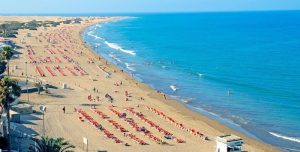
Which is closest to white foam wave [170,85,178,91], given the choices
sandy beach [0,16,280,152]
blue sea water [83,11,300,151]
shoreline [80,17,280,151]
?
blue sea water [83,11,300,151]

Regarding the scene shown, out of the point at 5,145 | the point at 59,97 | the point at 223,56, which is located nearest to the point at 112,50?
the point at 223,56

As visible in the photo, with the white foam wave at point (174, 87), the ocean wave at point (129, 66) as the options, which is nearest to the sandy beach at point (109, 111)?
the ocean wave at point (129, 66)

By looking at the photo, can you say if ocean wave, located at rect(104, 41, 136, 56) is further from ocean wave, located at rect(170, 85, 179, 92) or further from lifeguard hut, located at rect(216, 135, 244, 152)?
lifeguard hut, located at rect(216, 135, 244, 152)

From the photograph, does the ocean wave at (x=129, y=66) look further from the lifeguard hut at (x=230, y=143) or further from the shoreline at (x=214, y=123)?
the lifeguard hut at (x=230, y=143)

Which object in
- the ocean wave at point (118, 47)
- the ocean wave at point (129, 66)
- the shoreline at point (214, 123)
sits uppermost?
the ocean wave at point (118, 47)

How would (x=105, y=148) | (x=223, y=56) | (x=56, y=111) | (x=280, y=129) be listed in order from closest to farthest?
1. (x=105, y=148)
2. (x=280, y=129)
3. (x=56, y=111)
4. (x=223, y=56)

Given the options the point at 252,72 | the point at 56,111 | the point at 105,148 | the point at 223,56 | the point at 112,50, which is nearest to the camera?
the point at 105,148

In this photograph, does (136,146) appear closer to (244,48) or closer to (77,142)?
(77,142)

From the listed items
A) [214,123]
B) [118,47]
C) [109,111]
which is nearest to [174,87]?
[109,111]
